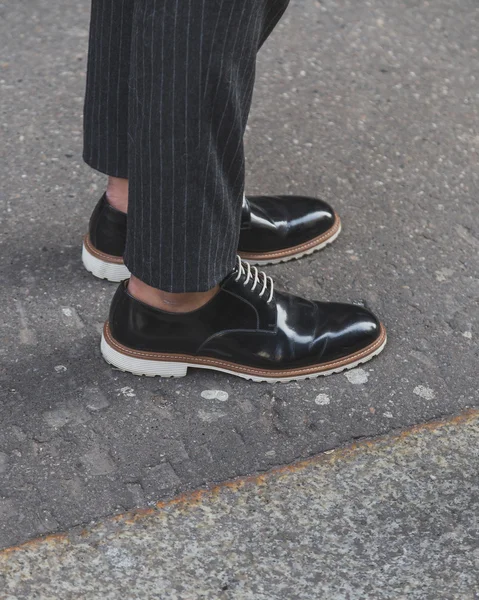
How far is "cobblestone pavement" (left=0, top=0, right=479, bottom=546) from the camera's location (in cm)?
156

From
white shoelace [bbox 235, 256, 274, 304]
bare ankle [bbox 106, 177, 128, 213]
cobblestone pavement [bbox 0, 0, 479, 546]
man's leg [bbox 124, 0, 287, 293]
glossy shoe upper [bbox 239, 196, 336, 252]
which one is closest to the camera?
man's leg [bbox 124, 0, 287, 293]

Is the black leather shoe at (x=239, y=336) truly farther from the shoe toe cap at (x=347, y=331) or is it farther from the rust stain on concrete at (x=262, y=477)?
the rust stain on concrete at (x=262, y=477)

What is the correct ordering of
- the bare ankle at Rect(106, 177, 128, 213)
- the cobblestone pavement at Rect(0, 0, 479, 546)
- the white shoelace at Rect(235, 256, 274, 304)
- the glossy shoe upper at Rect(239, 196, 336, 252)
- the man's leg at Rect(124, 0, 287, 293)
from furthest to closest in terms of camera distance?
1. the glossy shoe upper at Rect(239, 196, 336, 252)
2. the bare ankle at Rect(106, 177, 128, 213)
3. the white shoelace at Rect(235, 256, 274, 304)
4. the cobblestone pavement at Rect(0, 0, 479, 546)
5. the man's leg at Rect(124, 0, 287, 293)

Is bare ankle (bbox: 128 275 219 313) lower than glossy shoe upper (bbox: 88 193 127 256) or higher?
higher

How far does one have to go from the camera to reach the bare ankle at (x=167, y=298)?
1.63 meters

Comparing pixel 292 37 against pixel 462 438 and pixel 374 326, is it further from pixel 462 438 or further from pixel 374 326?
pixel 462 438

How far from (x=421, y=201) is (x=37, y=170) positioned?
38.8 inches

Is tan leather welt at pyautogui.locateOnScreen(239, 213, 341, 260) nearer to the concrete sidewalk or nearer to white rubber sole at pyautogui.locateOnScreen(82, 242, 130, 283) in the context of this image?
white rubber sole at pyautogui.locateOnScreen(82, 242, 130, 283)

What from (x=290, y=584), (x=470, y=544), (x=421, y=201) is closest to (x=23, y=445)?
(x=290, y=584)

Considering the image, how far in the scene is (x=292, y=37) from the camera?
120 inches

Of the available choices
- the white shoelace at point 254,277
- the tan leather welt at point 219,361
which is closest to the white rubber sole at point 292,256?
the white shoelace at point 254,277

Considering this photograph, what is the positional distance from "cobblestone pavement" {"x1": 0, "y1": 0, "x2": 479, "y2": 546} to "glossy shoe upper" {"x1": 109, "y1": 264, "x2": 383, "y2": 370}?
63 millimetres

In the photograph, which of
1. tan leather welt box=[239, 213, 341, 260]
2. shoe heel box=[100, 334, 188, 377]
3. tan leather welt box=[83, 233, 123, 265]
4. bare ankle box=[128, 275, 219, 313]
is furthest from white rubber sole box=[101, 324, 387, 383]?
tan leather welt box=[239, 213, 341, 260]

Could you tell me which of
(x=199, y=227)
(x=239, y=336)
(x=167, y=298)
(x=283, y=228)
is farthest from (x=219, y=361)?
(x=283, y=228)
